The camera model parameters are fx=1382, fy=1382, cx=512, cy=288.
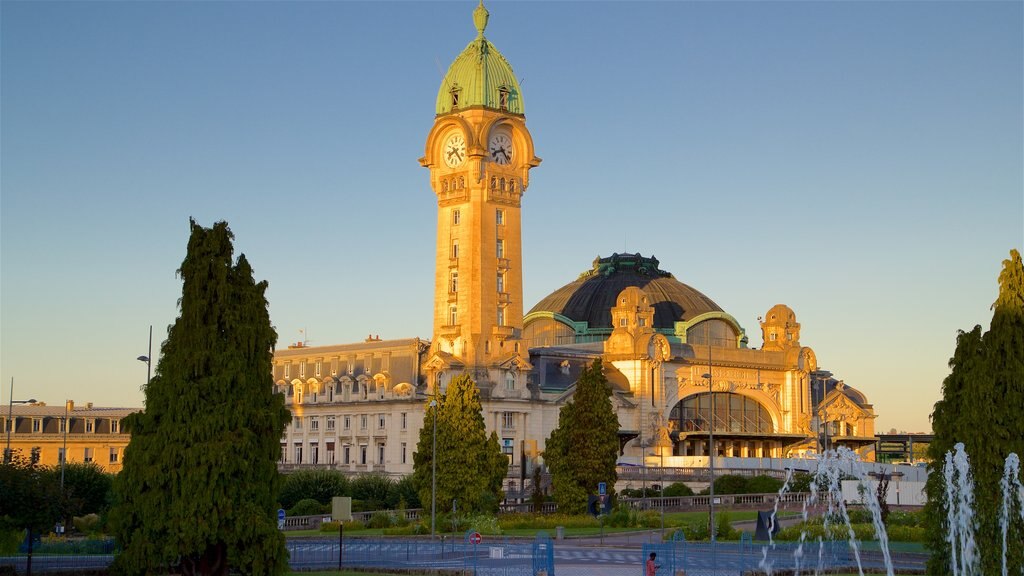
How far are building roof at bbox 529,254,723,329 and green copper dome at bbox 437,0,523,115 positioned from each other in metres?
29.1

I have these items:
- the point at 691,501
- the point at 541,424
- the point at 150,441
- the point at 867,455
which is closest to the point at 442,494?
the point at 691,501

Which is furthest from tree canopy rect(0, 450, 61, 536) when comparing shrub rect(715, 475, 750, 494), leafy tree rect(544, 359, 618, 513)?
shrub rect(715, 475, 750, 494)

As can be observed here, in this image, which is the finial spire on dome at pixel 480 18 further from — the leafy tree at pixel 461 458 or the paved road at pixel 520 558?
the paved road at pixel 520 558

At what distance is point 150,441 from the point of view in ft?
146

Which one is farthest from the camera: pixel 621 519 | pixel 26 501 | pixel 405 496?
pixel 405 496

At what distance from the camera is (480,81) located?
121m

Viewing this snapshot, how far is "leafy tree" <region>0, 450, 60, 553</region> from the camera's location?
1902 inches

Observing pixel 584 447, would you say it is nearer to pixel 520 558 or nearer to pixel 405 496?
pixel 405 496

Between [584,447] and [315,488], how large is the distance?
22.5 m

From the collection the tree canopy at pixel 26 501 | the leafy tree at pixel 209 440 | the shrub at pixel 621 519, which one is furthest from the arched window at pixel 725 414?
the leafy tree at pixel 209 440

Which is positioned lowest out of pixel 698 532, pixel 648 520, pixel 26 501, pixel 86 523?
pixel 86 523

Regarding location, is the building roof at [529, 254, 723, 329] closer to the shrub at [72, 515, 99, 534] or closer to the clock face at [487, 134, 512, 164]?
the clock face at [487, 134, 512, 164]

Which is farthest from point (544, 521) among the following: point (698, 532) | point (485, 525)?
point (698, 532)

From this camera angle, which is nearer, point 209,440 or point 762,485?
point 209,440
